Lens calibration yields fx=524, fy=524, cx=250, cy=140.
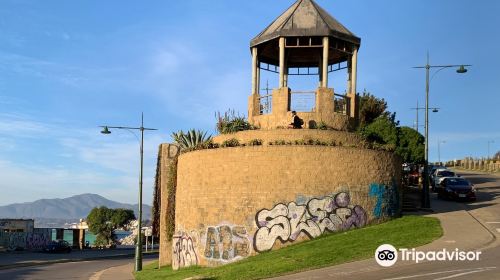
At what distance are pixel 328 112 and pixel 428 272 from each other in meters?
13.0

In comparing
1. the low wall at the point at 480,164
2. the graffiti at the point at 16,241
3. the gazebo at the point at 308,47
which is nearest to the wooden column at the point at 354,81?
the gazebo at the point at 308,47

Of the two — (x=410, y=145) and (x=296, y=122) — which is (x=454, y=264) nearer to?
(x=296, y=122)

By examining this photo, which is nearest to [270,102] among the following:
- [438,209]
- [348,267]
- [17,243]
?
[438,209]

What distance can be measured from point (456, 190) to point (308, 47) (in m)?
13.7

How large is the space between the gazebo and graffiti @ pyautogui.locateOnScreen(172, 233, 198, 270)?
6.95 meters

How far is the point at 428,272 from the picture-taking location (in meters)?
14.2

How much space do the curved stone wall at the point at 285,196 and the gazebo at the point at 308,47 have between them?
3.84 m

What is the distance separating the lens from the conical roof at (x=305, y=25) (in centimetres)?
2653

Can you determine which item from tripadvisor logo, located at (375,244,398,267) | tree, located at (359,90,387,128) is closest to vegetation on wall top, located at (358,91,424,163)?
tree, located at (359,90,387,128)

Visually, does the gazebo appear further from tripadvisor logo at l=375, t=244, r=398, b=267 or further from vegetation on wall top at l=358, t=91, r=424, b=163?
tripadvisor logo at l=375, t=244, r=398, b=267

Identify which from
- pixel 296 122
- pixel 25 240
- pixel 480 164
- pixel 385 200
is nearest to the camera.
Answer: pixel 385 200

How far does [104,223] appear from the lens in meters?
81.2

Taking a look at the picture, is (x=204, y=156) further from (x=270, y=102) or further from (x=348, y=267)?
(x=348, y=267)

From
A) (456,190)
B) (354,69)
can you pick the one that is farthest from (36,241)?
(456,190)
